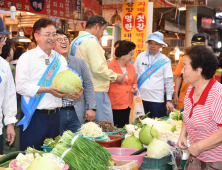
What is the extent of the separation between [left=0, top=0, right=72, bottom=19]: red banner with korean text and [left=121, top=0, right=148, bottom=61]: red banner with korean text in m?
1.74

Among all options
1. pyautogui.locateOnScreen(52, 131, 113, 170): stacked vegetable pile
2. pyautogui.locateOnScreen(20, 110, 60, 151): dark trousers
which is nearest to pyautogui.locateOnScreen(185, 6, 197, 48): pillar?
pyautogui.locateOnScreen(20, 110, 60, 151): dark trousers

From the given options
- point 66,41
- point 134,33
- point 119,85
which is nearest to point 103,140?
point 66,41

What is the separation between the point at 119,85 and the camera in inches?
169

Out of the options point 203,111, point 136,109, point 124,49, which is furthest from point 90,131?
point 124,49

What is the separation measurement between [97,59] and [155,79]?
142cm

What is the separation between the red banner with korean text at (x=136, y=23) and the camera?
7.72 meters

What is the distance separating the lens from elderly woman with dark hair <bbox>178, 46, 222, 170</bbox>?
6.37 feet

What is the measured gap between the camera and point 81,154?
1749mm

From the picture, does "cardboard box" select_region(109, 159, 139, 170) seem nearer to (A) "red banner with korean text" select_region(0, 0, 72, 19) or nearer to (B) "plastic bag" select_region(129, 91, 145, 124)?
(B) "plastic bag" select_region(129, 91, 145, 124)

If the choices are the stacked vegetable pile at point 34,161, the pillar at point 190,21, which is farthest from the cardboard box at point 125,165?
the pillar at point 190,21

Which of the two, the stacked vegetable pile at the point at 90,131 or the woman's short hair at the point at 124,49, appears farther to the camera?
the woman's short hair at the point at 124,49

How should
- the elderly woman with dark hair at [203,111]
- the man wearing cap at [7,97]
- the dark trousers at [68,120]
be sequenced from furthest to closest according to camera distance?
the dark trousers at [68,120]
the man wearing cap at [7,97]
the elderly woman with dark hair at [203,111]

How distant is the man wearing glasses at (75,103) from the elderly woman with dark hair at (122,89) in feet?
3.49

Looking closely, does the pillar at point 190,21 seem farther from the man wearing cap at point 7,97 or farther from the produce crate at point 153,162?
the produce crate at point 153,162
